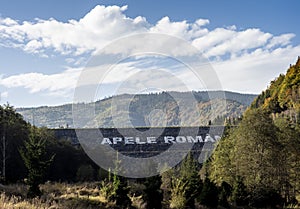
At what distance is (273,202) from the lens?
2047 centimetres

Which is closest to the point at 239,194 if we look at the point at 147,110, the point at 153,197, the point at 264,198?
the point at 264,198

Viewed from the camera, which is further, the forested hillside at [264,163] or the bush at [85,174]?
the bush at [85,174]

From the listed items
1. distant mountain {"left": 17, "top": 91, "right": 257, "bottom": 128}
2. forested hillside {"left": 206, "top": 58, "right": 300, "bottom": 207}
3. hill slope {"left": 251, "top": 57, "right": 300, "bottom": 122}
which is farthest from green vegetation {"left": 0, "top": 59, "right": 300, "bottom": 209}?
hill slope {"left": 251, "top": 57, "right": 300, "bottom": 122}

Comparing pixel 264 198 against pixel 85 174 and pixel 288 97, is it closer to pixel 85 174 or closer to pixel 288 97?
pixel 85 174

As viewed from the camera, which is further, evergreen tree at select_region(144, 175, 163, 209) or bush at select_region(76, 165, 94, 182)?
bush at select_region(76, 165, 94, 182)

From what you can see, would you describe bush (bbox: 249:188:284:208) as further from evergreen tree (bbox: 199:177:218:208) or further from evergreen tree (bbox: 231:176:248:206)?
evergreen tree (bbox: 199:177:218:208)

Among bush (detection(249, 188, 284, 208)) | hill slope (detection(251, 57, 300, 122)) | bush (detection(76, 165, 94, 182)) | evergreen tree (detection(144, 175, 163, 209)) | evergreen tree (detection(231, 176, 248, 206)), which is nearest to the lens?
evergreen tree (detection(144, 175, 163, 209))

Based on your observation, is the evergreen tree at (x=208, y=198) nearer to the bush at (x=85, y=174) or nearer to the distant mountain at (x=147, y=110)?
the distant mountain at (x=147, y=110)

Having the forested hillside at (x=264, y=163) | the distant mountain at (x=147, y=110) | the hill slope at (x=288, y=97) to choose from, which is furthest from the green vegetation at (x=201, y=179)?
the hill slope at (x=288, y=97)

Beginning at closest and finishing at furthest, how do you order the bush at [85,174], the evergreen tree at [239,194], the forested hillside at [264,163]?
1. the evergreen tree at [239,194]
2. the forested hillside at [264,163]
3. the bush at [85,174]

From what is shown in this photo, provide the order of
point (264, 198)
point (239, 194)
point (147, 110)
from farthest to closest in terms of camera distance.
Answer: point (147, 110) < point (264, 198) < point (239, 194)

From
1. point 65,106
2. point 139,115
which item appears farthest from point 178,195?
point 65,106

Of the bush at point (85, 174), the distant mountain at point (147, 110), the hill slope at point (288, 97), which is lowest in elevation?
the bush at point (85, 174)

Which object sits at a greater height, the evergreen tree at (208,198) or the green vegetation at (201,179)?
the green vegetation at (201,179)
